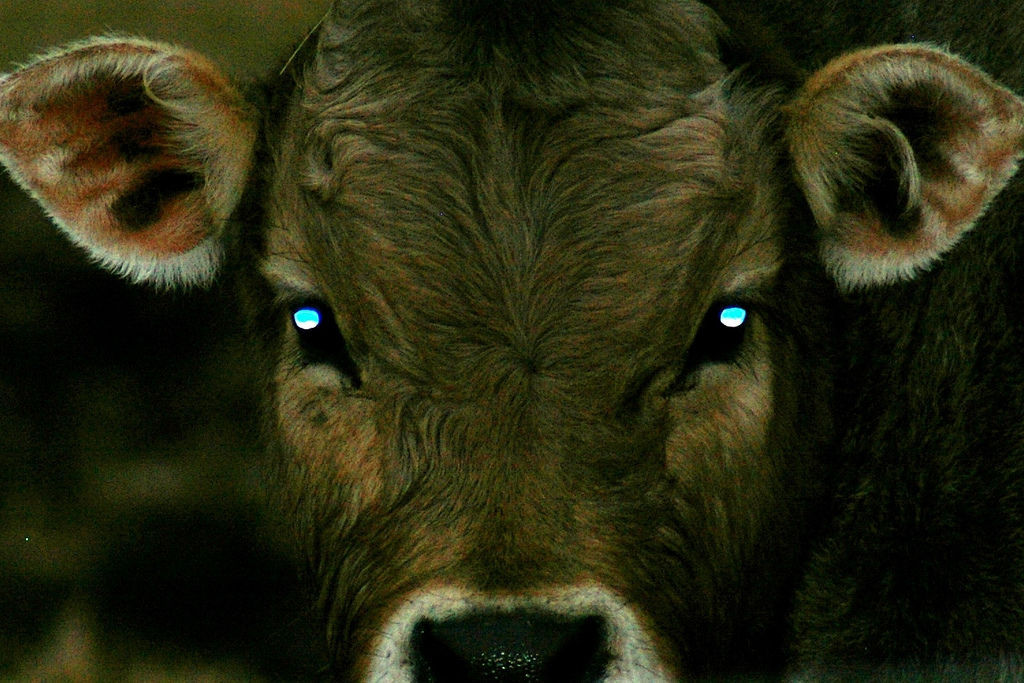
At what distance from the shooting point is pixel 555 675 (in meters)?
3.44

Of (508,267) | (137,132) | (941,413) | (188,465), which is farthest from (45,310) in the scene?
(941,413)

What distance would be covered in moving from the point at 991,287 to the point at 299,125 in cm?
233

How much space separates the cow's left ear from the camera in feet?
13.2

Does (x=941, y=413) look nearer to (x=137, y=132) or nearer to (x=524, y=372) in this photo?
(x=524, y=372)

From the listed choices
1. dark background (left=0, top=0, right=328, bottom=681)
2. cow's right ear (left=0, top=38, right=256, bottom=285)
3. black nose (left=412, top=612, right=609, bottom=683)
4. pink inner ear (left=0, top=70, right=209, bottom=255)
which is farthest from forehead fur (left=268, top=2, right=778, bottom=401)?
dark background (left=0, top=0, right=328, bottom=681)

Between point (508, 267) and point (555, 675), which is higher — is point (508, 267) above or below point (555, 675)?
above

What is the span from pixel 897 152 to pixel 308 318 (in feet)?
6.28

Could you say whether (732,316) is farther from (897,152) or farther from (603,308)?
(897,152)

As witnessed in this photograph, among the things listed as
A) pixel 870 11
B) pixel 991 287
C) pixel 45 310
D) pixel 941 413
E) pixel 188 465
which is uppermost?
pixel 870 11

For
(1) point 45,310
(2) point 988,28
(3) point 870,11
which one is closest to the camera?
(2) point 988,28

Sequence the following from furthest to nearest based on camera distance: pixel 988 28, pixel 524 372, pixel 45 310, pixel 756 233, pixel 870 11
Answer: pixel 45 310, pixel 870 11, pixel 988 28, pixel 756 233, pixel 524 372

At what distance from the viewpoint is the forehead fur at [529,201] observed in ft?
13.1

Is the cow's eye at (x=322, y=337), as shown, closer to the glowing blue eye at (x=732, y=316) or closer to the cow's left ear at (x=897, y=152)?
the glowing blue eye at (x=732, y=316)

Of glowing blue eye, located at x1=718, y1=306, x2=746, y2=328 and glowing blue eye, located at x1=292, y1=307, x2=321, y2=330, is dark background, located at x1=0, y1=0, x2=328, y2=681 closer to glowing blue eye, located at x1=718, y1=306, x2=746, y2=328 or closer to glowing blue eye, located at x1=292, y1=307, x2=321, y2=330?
glowing blue eye, located at x1=292, y1=307, x2=321, y2=330
